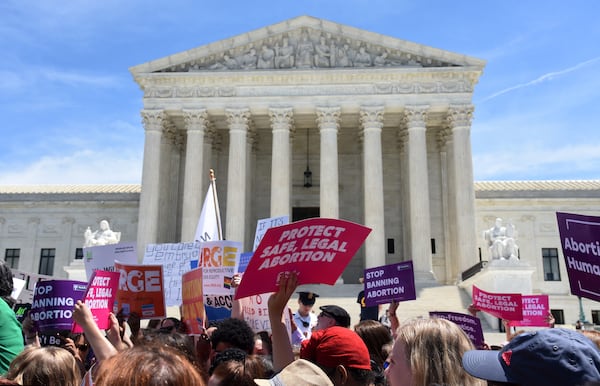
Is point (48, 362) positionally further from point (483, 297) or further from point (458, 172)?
point (458, 172)

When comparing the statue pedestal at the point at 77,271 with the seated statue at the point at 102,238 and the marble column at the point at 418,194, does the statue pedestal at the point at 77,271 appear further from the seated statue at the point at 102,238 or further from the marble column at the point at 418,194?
the marble column at the point at 418,194

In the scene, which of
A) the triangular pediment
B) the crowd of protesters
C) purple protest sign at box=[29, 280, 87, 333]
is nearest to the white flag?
purple protest sign at box=[29, 280, 87, 333]

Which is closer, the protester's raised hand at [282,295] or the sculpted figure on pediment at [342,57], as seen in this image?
the protester's raised hand at [282,295]

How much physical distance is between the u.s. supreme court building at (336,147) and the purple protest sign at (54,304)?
94.3ft

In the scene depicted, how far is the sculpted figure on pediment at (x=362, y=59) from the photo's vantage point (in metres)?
40.1

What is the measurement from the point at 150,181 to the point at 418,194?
59.8 ft

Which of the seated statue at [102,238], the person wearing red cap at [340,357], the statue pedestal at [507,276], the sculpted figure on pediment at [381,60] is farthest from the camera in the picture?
the sculpted figure on pediment at [381,60]

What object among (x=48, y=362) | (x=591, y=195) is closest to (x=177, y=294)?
(x=48, y=362)

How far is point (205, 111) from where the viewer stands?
39906mm

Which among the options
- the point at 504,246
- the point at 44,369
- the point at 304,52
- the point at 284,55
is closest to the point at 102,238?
the point at 284,55

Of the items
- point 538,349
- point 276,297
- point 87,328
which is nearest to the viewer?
point 538,349

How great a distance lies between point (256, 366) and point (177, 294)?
879 centimetres

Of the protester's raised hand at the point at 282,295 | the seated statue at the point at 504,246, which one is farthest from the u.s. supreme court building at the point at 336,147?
the protester's raised hand at the point at 282,295

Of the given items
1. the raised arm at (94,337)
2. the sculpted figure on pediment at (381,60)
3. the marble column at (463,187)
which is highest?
the sculpted figure on pediment at (381,60)
